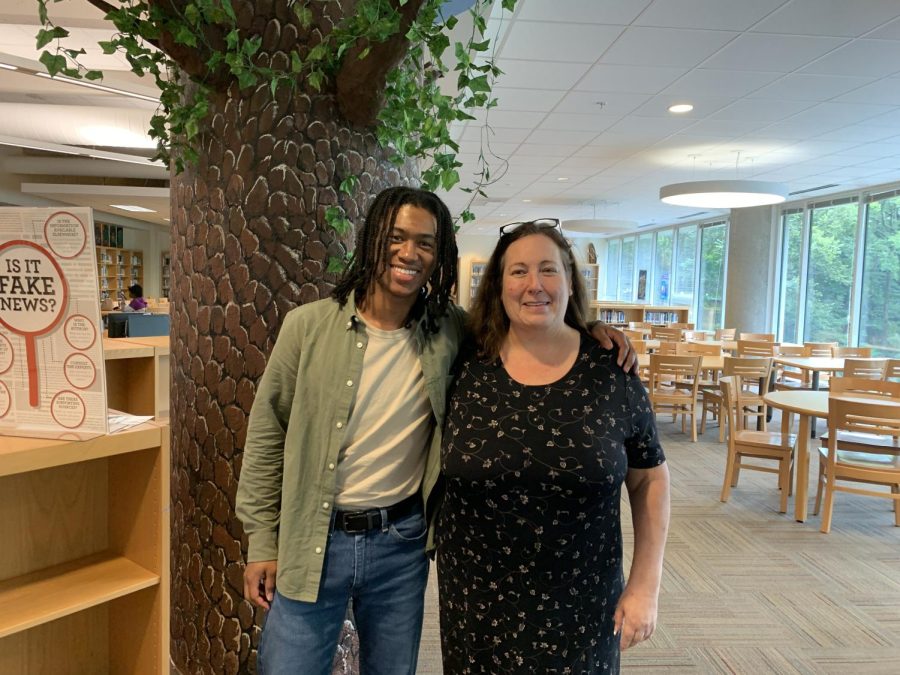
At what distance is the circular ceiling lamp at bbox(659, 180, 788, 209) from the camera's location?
6.59m

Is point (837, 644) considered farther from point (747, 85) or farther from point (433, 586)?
point (747, 85)

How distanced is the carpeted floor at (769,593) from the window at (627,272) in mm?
13531

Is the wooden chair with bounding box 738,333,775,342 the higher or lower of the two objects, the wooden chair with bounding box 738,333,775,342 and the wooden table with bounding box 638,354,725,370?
the higher

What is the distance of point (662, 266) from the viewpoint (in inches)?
632

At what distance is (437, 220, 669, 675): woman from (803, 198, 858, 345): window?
10138 millimetres

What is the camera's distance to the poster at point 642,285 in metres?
16.7

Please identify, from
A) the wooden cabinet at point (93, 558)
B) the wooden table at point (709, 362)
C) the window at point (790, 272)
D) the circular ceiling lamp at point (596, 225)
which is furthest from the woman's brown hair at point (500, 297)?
the window at point (790, 272)

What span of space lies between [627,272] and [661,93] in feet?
45.4

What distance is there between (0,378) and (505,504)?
3.65 ft

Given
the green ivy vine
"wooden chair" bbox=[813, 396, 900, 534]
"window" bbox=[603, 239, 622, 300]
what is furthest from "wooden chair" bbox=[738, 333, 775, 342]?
"window" bbox=[603, 239, 622, 300]

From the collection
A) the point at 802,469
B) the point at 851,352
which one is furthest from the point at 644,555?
the point at 851,352

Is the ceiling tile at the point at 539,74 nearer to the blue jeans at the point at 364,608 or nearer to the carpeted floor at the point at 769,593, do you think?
the carpeted floor at the point at 769,593

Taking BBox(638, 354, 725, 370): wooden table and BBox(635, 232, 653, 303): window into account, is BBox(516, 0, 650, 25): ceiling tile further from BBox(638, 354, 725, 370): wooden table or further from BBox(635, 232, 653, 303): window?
BBox(635, 232, 653, 303): window

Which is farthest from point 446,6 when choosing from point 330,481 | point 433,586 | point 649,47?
point 433,586
